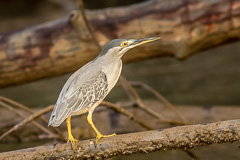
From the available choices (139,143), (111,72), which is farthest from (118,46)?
(139,143)

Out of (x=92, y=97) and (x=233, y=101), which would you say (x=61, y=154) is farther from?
(x=233, y=101)

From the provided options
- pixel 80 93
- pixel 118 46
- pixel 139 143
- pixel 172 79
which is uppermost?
pixel 172 79

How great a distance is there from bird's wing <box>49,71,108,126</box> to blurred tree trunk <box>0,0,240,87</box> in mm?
1538

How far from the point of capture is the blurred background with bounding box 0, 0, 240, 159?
5.35 m

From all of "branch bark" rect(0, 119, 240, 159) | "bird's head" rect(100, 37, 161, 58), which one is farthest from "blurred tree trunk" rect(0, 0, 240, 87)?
"branch bark" rect(0, 119, 240, 159)

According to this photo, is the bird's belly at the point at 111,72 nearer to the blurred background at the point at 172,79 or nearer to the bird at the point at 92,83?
the bird at the point at 92,83

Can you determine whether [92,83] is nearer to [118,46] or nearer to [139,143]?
[118,46]

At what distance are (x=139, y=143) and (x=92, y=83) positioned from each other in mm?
355

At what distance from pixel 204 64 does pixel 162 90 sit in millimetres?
1461

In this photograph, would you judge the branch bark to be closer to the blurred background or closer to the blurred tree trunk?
the blurred tree trunk

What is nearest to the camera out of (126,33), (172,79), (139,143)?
(139,143)

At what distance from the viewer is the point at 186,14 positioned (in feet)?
11.1

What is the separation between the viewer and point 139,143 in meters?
1.91

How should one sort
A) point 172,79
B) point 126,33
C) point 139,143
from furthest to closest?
point 172,79, point 126,33, point 139,143
